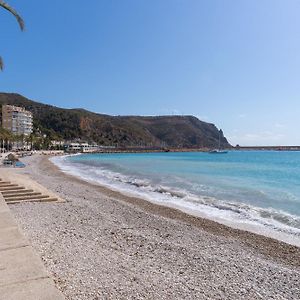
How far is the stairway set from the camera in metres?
14.3

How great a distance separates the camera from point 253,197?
65.8 feet

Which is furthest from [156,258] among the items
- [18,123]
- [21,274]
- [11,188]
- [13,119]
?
[18,123]

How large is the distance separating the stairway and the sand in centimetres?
238

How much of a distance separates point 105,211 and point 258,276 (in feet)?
25.2

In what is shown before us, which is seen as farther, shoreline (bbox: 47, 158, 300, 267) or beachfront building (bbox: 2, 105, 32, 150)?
beachfront building (bbox: 2, 105, 32, 150)

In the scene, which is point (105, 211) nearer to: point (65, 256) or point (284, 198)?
point (65, 256)

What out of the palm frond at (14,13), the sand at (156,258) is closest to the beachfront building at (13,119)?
the palm frond at (14,13)

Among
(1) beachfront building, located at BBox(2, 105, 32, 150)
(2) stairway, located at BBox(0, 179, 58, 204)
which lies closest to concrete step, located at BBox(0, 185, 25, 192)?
A: (2) stairway, located at BBox(0, 179, 58, 204)

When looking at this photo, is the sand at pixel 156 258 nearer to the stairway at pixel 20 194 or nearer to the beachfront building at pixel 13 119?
the stairway at pixel 20 194

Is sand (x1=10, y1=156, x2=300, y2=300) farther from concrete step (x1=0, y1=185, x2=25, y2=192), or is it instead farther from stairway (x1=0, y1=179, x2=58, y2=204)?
concrete step (x1=0, y1=185, x2=25, y2=192)

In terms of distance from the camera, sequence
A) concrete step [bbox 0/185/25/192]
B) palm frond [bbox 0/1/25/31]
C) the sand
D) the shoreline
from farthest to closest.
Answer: concrete step [bbox 0/185/25/192], palm frond [bbox 0/1/25/31], the shoreline, the sand

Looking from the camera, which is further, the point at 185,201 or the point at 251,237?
the point at 185,201

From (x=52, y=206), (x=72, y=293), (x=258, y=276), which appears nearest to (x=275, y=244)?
(x=258, y=276)

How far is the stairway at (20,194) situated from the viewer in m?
14.3
